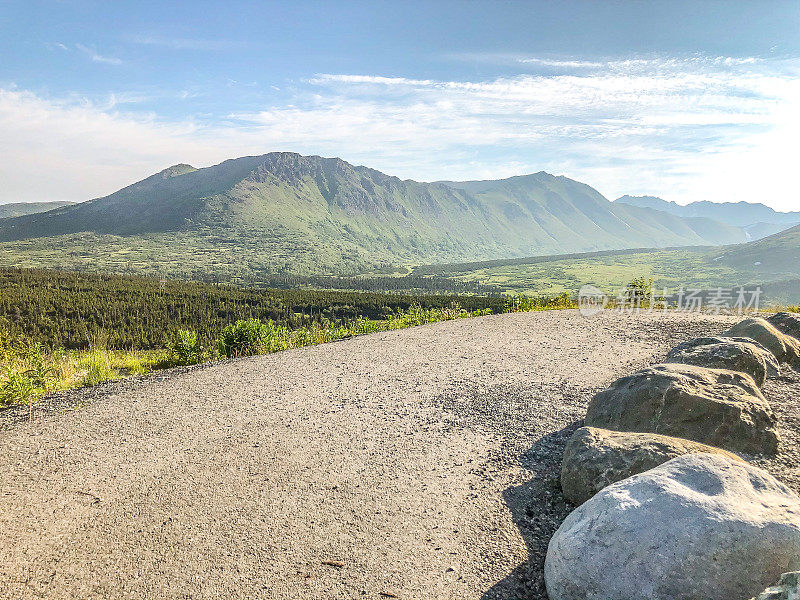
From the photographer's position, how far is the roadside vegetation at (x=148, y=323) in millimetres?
10844

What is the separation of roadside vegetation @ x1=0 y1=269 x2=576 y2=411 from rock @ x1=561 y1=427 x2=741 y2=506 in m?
10.5

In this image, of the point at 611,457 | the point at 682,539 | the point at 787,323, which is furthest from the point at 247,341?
the point at 787,323

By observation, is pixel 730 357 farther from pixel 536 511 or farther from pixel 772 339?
pixel 536 511

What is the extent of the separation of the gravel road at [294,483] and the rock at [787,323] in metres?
3.56

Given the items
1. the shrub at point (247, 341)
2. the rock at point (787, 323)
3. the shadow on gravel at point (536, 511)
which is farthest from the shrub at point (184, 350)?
the rock at point (787, 323)

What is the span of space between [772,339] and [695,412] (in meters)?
6.38

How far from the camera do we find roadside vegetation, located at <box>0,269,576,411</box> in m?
10.8

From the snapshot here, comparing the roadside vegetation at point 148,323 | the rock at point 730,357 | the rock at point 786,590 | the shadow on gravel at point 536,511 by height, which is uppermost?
the rock at point 730,357

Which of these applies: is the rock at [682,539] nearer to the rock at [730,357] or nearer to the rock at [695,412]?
the rock at [695,412]

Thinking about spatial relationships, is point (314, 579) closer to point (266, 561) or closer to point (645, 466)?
point (266, 561)

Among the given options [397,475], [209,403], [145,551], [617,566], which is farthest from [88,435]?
[617,566]

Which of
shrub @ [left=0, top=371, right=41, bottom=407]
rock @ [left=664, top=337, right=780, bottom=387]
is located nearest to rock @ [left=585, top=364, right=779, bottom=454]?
rock @ [left=664, top=337, right=780, bottom=387]

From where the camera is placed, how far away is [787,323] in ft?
38.4

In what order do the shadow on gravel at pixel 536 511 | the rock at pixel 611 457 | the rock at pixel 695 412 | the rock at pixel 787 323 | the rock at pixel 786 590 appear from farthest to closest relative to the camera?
1. the rock at pixel 787 323
2. the rock at pixel 695 412
3. the rock at pixel 611 457
4. the shadow on gravel at pixel 536 511
5. the rock at pixel 786 590
